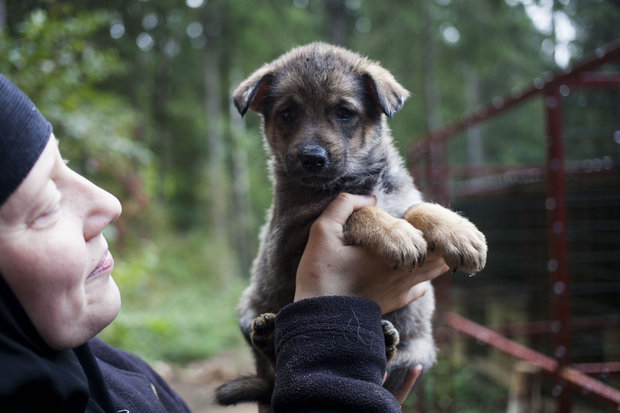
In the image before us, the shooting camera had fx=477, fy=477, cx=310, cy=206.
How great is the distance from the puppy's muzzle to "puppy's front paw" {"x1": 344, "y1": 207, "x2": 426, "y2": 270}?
13.6 inches

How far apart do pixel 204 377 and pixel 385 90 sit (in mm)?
6481

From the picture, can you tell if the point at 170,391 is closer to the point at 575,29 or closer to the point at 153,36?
the point at 153,36

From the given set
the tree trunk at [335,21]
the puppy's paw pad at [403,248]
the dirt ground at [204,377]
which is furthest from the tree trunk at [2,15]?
the tree trunk at [335,21]

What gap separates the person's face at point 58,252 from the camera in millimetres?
1166

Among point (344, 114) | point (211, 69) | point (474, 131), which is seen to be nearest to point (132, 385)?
point (344, 114)

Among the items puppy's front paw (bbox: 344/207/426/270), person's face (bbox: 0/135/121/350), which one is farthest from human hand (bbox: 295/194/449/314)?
person's face (bbox: 0/135/121/350)

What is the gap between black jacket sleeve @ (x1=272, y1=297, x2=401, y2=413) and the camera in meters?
1.43

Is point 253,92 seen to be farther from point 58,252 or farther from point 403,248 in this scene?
point 58,252

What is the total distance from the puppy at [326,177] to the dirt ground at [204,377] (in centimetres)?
411

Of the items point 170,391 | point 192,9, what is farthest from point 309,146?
point 192,9

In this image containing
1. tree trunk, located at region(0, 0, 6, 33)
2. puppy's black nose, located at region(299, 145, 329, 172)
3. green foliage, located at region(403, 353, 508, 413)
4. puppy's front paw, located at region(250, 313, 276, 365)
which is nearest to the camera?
puppy's front paw, located at region(250, 313, 276, 365)

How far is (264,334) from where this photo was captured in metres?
2.19

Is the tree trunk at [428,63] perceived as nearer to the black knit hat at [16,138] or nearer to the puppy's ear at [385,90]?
the puppy's ear at [385,90]

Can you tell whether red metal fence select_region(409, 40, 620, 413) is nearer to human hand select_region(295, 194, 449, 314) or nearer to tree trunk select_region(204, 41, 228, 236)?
human hand select_region(295, 194, 449, 314)
